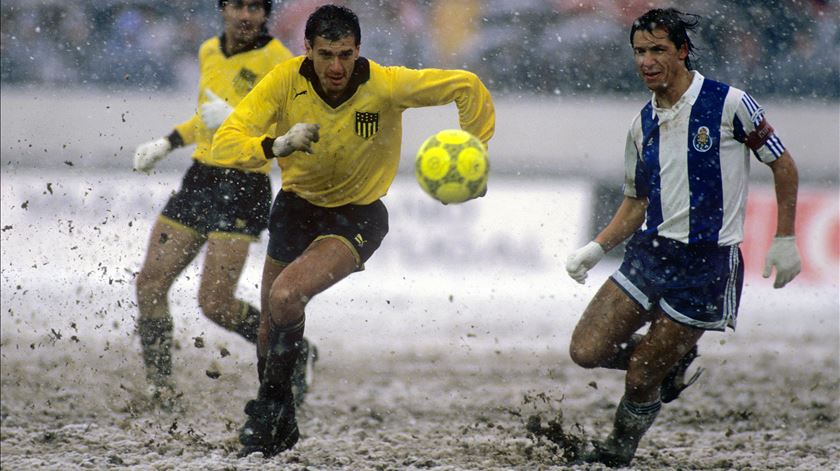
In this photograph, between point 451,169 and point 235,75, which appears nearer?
point 451,169

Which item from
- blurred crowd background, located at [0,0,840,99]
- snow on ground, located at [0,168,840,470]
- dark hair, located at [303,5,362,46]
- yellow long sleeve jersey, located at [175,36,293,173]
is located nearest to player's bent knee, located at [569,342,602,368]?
snow on ground, located at [0,168,840,470]

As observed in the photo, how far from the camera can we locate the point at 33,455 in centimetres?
484

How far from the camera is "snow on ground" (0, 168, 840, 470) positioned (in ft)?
17.1

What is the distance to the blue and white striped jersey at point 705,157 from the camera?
4.45 metres

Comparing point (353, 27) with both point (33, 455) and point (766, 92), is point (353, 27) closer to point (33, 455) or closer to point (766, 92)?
point (33, 455)

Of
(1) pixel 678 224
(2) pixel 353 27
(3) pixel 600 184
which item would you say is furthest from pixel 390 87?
(3) pixel 600 184

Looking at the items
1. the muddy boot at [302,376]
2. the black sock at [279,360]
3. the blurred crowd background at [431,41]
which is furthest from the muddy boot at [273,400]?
the blurred crowd background at [431,41]

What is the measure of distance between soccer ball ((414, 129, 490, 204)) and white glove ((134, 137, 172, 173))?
215 centimetres

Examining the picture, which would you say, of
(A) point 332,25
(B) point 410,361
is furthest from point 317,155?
(B) point 410,361

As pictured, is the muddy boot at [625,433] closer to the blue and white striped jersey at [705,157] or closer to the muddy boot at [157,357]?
the blue and white striped jersey at [705,157]

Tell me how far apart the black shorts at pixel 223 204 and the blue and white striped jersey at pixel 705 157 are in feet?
7.31

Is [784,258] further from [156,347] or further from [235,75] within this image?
[156,347]

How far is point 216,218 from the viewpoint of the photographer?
5.76 m

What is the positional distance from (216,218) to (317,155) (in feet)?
3.58
